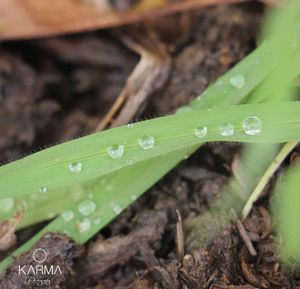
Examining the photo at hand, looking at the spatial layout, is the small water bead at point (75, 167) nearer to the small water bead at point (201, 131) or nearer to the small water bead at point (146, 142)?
the small water bead at point (146, 142)

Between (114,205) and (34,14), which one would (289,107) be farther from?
(34,14)

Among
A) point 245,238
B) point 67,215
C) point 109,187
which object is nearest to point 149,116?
point 109,187

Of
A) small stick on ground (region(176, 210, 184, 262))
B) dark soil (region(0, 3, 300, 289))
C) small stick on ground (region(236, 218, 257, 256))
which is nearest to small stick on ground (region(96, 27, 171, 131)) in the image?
dark soil (region(0, 3, 300, 289))

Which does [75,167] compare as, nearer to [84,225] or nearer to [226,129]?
[84,225]

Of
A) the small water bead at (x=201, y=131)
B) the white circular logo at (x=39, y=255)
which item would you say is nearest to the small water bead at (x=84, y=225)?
the white circular logo at (x=39, y=255)

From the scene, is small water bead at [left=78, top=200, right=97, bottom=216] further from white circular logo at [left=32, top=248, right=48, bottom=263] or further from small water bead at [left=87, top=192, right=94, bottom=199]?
white circular logo at [left=32, top=248, right=48, bottom=263]

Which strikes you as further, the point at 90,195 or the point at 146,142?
the point at 90,195
